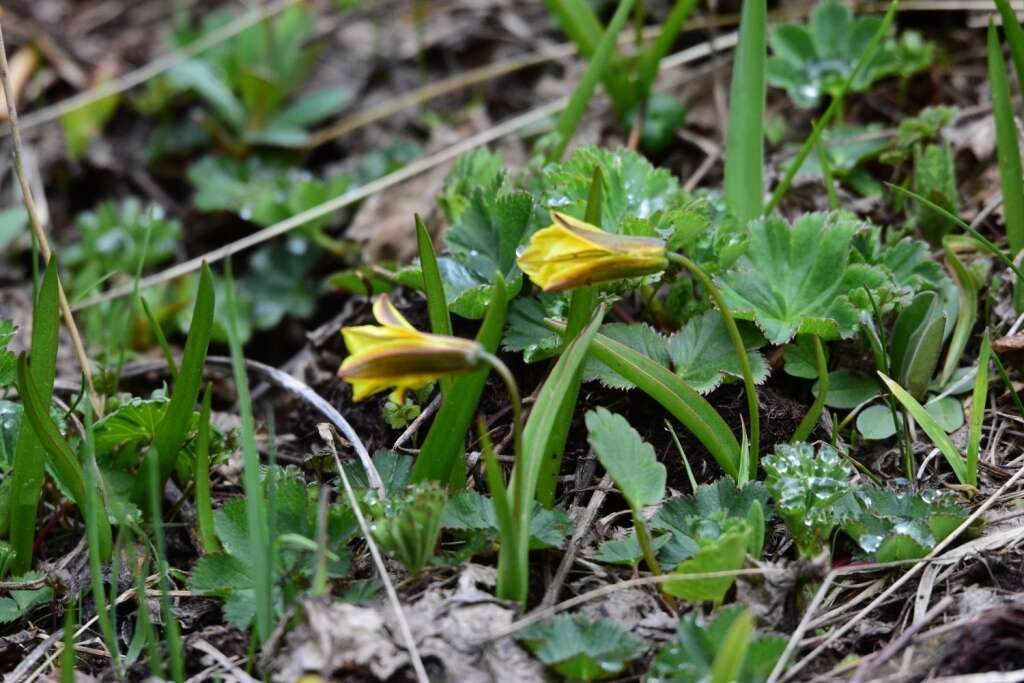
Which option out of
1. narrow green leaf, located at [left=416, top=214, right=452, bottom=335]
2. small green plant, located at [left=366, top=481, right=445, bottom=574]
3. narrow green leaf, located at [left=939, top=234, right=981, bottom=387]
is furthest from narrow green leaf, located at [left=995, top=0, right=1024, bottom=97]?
small green plant, located at [left=366, top=481, right=445, bottom=574]

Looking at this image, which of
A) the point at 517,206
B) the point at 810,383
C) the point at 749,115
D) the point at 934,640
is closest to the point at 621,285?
the point at 517,206

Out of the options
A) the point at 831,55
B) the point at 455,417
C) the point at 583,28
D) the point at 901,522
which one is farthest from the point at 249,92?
the point at 901,522

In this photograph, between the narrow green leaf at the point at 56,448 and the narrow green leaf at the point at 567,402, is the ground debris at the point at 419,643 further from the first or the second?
the narrow green leaf at the point at 56,448

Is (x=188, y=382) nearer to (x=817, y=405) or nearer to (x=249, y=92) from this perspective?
(x=817, y=405)

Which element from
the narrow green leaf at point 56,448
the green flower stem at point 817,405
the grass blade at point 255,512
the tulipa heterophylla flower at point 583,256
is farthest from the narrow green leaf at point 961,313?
the narrow green leaf at point 56,448

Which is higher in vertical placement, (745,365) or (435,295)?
(435,295)

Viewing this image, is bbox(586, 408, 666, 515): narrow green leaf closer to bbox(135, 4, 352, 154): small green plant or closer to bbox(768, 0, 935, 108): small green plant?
bbox(768, 0, 935, 108): small green plant
